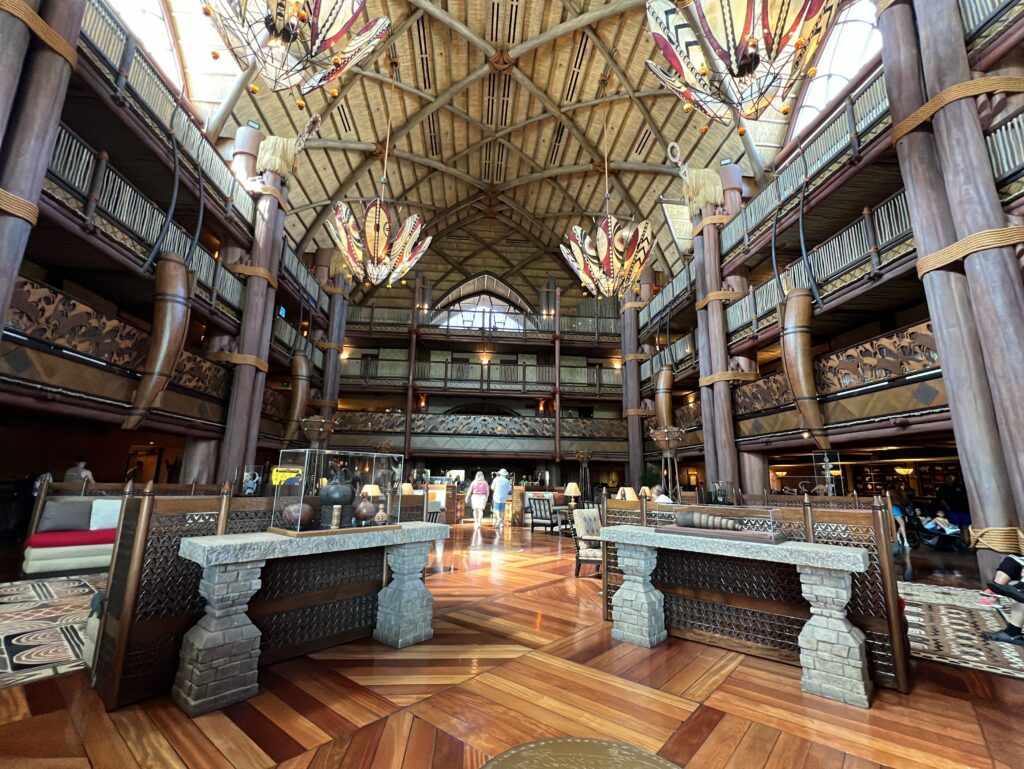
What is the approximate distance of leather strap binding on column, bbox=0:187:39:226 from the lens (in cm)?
416

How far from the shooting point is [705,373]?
34.3ft

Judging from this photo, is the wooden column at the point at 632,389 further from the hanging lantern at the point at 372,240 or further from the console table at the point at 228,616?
the console table at the point at 228,616

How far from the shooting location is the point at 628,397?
1551 cm

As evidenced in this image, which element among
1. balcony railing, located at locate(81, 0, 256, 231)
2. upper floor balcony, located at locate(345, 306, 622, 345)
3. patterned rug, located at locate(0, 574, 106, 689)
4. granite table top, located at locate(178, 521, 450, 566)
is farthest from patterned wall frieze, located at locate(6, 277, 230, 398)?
upper floor balcony, located at locate(345, 306, 622, 345)

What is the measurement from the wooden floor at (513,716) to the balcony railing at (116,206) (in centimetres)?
585

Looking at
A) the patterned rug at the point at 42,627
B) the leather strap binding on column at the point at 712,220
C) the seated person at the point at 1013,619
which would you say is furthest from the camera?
the leather strap binding on column at the point at 712,220

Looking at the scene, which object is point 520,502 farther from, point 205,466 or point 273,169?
point 273,169

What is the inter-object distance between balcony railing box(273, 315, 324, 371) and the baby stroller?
14898mm

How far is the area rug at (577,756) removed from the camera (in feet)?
5.78

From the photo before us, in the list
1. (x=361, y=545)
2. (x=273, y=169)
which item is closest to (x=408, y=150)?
(x=273, y=169)

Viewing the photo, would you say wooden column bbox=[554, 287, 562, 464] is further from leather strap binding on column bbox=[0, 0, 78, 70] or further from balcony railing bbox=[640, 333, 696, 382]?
leather strap binding on column bbox=[0, 0, 78, 70]

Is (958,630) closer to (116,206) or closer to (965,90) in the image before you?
(965,90)

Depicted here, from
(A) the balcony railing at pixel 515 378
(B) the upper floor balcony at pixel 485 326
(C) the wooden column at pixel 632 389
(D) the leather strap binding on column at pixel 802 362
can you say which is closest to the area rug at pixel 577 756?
(D) the leather strap binding on column at pixel 802 362

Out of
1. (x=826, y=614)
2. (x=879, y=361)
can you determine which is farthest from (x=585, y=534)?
(x=879, y=361)
